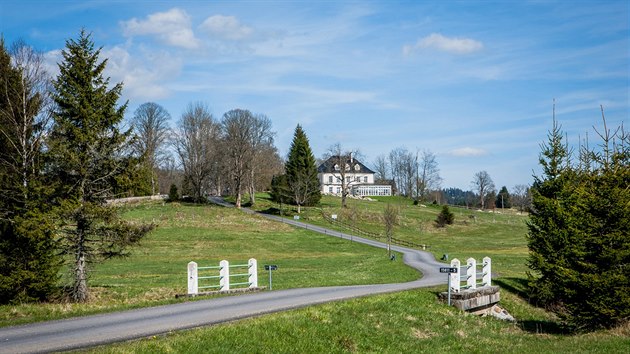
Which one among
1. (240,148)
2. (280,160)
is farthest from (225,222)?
(280,160)

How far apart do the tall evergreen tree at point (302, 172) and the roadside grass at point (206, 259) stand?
41.2 ft

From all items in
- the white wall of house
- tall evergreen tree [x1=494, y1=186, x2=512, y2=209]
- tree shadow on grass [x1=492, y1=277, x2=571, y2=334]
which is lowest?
tree shadow on grass [x1=492, y1=277, x2=571, y2=334]

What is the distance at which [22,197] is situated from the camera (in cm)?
2019

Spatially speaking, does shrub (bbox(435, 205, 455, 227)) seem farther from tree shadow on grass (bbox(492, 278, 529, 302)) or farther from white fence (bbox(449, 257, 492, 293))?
white fence (bbox(449, 257, 492, 293))

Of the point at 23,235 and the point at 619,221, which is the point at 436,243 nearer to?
the point at 619,221

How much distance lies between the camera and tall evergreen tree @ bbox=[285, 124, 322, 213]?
83325mm

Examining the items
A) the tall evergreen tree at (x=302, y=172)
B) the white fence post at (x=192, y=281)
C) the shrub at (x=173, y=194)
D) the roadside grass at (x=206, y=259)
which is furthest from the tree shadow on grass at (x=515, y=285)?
the shrub at (x=173, y=194)

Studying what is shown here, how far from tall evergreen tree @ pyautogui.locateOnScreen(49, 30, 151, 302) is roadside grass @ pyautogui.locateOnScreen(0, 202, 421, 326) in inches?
66.0

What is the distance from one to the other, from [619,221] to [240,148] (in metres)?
66.0

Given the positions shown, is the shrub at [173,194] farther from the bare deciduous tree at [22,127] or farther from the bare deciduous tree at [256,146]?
the bare deciduous tree at [22,127]

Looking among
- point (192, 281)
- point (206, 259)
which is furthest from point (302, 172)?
point (192, 281)

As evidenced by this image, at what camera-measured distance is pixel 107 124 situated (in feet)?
72.0

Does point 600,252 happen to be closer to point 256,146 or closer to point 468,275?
point 468,275

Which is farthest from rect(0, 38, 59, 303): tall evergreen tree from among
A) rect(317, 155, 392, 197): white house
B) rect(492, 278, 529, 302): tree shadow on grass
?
rect(317, 155, 392, 197): white house
